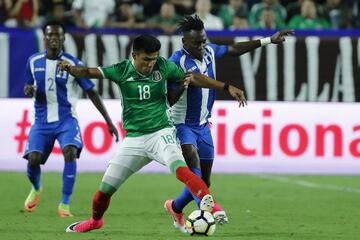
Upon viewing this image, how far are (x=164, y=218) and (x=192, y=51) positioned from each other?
7.33 feet

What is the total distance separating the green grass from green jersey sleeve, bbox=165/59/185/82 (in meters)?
1.49

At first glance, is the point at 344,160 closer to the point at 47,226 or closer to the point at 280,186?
the point at 280,186

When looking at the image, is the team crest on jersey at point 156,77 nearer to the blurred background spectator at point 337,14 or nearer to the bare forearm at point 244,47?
the bare forearm at point 244,47

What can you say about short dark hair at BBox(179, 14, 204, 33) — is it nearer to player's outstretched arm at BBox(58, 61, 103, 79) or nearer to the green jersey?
the green jersey

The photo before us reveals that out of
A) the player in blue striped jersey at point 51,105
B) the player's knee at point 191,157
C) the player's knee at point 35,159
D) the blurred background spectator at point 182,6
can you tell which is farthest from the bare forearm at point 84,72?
the blurred background spectator at point 182,6

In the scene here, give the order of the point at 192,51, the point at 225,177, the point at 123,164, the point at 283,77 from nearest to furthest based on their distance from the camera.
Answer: the point at 123,164, the point at 192,51, the point at 225,177, the point at 283,77

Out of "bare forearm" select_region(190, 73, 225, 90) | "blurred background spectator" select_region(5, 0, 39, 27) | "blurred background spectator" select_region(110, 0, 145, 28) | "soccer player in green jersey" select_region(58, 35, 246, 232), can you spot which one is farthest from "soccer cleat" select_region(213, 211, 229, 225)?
"blurred background spectator" select_region(5, 0, 39, 27)

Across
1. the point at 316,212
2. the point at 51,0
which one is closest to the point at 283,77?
the point at 51,0

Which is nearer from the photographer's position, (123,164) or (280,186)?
(123,164)

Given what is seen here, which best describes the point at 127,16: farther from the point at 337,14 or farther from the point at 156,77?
A: the point at 156,77

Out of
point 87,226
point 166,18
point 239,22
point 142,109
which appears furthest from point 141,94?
point 239,22

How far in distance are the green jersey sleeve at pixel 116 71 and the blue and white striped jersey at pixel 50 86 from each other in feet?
9.50

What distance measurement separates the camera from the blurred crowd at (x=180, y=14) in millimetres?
20375

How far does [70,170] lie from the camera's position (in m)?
12.7
